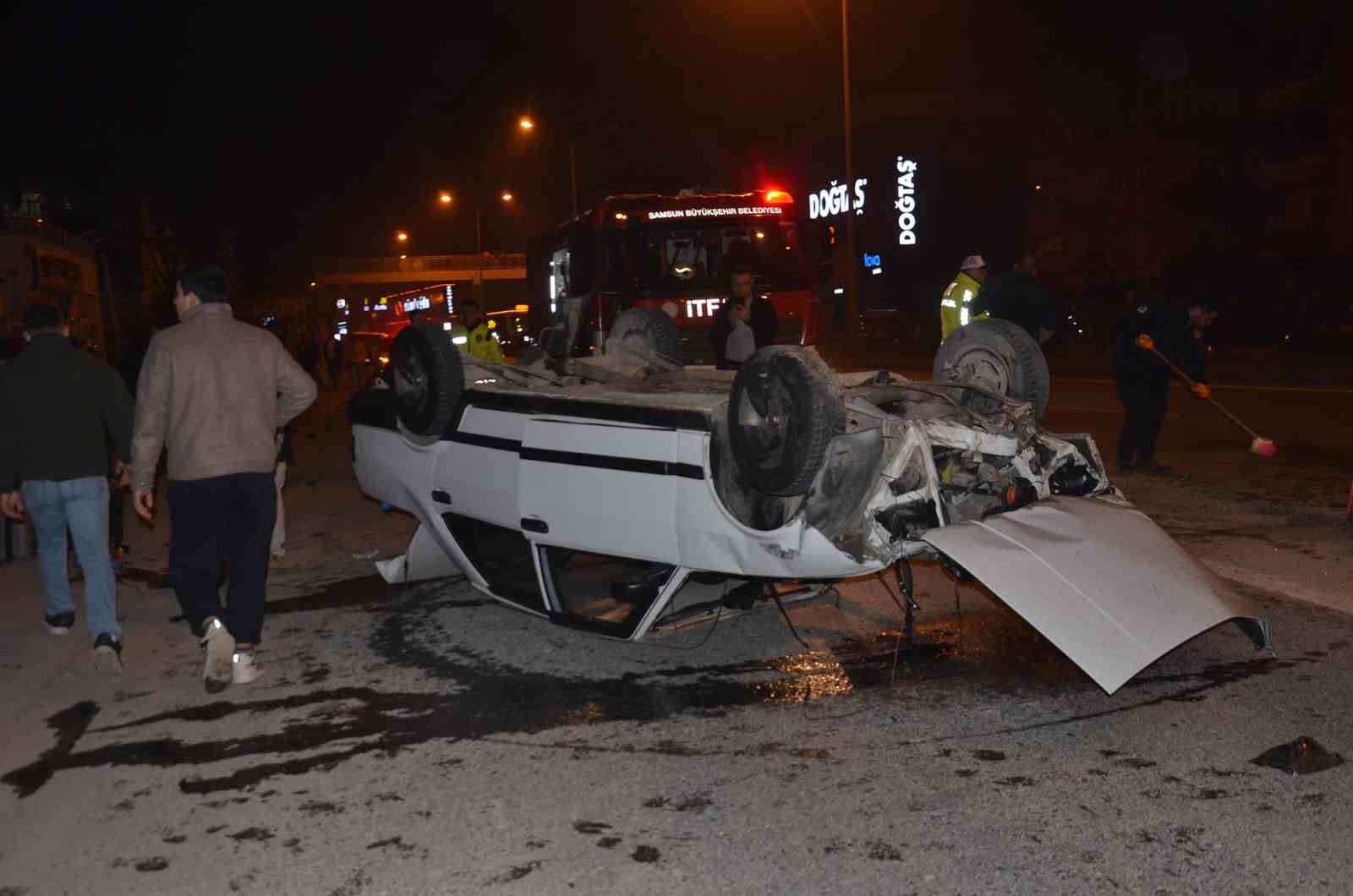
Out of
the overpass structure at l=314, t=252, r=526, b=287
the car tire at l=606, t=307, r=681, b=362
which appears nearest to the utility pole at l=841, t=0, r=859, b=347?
the car tire at l=606, t=307, r=681, b=362

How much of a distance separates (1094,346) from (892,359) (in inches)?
222

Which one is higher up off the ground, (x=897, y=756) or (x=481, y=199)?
(x=481, y=199)

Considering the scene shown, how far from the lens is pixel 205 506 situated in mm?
5387

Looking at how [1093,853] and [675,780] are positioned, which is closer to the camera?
[1093,853]

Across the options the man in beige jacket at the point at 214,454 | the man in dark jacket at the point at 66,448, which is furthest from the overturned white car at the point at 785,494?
the man in dark jacket at the point at 66,448

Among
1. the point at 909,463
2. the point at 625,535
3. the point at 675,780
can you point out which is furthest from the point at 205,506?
the point at 909,463

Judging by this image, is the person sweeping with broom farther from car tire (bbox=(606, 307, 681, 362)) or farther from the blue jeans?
the blue jeans

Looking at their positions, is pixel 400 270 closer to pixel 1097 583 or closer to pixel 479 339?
pixel 479 339

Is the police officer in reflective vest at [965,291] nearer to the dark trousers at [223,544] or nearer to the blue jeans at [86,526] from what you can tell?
the dark trousers at [223,544]

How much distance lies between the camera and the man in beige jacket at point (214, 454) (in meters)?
5.35

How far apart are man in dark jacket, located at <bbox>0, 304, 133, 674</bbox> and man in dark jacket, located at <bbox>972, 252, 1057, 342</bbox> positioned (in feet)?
20.3

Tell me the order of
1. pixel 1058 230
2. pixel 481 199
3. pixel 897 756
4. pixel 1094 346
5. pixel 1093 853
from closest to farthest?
pixel 1093 853
pixel 897 756
pixel 1094 346
pixel 1058 230
pixel 481 199

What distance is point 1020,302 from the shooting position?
9.59 metres

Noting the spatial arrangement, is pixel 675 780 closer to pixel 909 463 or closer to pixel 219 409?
pixel 909 463
